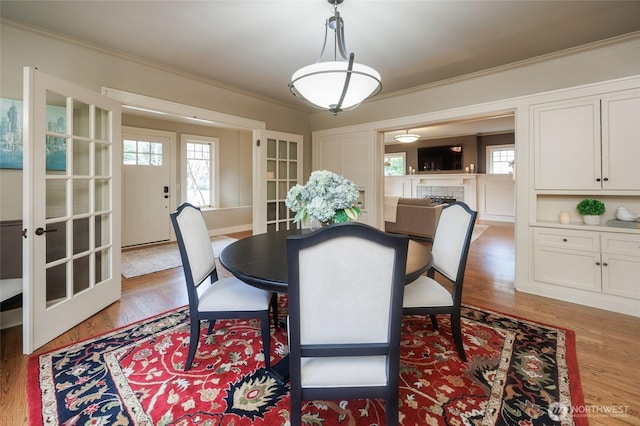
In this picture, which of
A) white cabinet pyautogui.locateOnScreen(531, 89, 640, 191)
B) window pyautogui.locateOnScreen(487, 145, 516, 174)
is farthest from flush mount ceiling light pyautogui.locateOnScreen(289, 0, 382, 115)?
window pyautogui.locateOnScreen(487, 145, 516, 174)

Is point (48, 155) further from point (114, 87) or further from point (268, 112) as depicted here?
point (268, 112)

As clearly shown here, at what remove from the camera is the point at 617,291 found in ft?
8.41

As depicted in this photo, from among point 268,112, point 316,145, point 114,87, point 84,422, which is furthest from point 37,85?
point 316,145

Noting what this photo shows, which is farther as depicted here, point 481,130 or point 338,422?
point 481,130

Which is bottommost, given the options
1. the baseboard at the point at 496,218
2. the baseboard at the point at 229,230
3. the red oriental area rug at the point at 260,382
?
the red oriental area rug at the point at 260,382

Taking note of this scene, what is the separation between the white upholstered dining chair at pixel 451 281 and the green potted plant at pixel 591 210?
5.73 feet

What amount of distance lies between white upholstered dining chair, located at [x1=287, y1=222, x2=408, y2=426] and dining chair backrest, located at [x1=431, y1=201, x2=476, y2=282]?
944 mm

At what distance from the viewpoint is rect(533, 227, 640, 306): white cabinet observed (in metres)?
2.51

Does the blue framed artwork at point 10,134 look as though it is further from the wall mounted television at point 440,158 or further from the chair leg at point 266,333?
the wall mounted television at point 440,158

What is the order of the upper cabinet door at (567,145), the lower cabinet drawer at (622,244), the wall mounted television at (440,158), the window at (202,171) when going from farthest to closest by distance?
the wall mounted television at (440,158), the window at (202,171), the upper cabinet door at (567,145), the lower cabinet drawer at (622,244)

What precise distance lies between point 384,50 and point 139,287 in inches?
142

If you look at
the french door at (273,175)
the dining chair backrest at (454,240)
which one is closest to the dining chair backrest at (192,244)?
the dining chair backrest at (454,240)

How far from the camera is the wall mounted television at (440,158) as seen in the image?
864cm

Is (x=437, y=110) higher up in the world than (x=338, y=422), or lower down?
higher up
